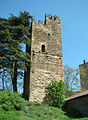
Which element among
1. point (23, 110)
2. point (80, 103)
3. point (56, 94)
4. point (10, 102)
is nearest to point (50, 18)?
point (56, 94)

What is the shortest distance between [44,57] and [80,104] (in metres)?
5.81

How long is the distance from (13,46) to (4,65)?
7.03 feet

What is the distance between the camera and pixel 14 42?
15164mm

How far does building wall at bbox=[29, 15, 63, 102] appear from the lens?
14141mm

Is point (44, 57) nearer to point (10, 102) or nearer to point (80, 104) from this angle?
point (80, 104)

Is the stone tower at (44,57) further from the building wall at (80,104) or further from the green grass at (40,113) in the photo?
the building wall at (80,104)

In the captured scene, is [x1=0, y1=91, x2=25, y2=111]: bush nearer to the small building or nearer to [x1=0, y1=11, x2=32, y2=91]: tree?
[x1=0, y1=11, x2=32, y2=91]: tree

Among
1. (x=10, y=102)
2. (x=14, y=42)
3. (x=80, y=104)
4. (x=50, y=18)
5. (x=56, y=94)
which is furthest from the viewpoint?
(x=50, y=18)

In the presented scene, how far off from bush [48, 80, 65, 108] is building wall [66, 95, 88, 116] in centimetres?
85

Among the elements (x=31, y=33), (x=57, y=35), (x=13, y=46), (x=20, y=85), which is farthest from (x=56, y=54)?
→ (x=20, y=85)

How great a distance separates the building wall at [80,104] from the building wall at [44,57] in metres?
2.57

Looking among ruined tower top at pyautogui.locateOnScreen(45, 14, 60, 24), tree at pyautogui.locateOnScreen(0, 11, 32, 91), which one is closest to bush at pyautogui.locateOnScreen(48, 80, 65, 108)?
tree at pyautogui.locateOnScreen(0, 11, 32, 91)

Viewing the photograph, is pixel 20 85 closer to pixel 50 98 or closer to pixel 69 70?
pixel 69 70

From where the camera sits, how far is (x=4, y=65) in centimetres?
1453
